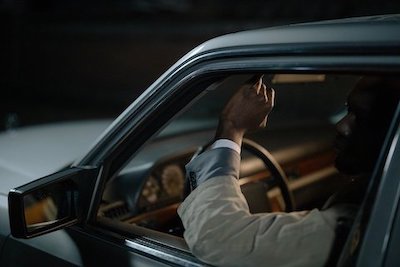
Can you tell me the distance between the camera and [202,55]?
1.68 m

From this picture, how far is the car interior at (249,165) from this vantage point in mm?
2027

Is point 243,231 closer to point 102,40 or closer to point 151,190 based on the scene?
point 151,190

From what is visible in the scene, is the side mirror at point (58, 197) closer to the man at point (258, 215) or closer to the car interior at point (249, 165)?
the car interior at point (249, 165)

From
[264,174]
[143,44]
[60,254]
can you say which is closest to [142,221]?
[60,254]

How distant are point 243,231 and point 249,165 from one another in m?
1.31

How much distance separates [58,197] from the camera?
199cm

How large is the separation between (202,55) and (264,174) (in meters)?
1.29

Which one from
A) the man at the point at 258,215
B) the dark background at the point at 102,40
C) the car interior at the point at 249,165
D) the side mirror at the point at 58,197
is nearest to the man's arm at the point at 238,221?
the man at the point at 258,215

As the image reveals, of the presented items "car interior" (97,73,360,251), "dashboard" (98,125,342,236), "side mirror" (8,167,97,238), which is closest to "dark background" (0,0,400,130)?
"car interior" (97,73,360,251)

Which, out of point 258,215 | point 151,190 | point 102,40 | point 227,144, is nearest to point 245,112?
point 227,144

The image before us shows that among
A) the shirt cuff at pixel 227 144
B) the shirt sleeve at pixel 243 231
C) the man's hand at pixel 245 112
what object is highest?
the man's hand at pixel 245 112

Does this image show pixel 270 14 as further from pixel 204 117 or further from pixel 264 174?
pixel 264 174

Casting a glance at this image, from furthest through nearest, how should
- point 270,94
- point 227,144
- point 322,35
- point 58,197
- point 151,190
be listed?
1. point 151,190
2. point 58,197
3. point 270,94
4. point 227,144
5. point 322,35

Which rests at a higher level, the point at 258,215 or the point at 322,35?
the point at 322,35
